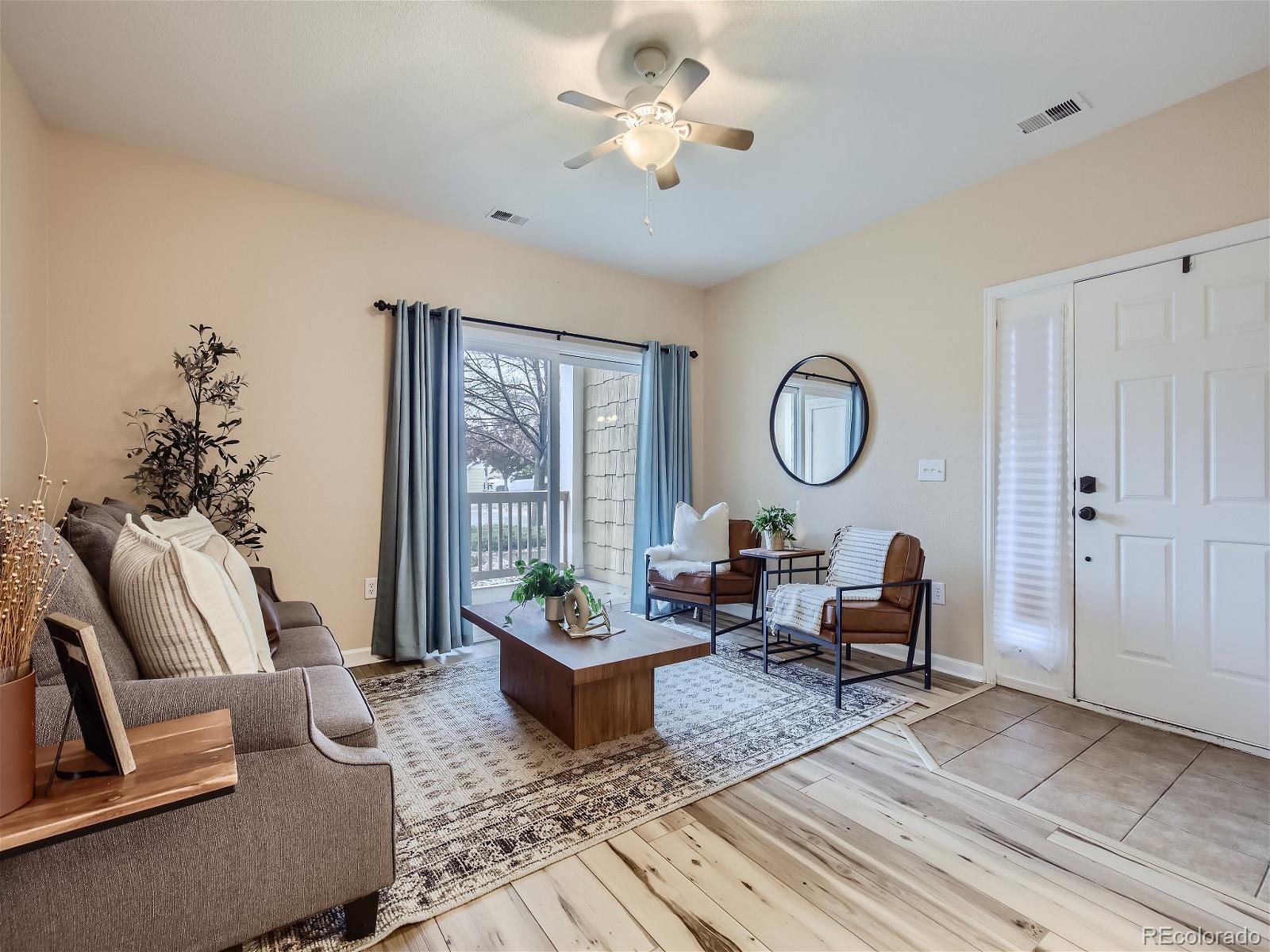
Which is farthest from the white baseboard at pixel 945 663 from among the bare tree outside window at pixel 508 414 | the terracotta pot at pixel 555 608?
the bare tree outside window at pixel 508 414

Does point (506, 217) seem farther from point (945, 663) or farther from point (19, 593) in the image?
point (945, 663)

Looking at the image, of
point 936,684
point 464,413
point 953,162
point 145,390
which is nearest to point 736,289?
point 953,162

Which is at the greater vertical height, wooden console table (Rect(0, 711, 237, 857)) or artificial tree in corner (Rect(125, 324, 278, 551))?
artificial tree in corner (Rect(125, 324, 278, 551))

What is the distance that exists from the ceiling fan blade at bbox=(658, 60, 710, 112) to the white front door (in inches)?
86.8

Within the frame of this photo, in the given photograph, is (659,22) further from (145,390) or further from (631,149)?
(145,390)

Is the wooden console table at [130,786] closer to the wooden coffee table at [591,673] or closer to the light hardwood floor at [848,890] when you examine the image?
the light hardwood floor at [848,890]

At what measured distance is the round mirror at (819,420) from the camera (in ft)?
13.1

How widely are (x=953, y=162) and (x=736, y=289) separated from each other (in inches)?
77.3

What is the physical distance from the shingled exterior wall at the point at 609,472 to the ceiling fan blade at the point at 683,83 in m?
2.95

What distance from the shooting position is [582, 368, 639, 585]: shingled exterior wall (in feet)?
17.8

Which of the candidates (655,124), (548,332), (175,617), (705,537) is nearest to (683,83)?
(655,124)

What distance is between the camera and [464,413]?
397 centimetres

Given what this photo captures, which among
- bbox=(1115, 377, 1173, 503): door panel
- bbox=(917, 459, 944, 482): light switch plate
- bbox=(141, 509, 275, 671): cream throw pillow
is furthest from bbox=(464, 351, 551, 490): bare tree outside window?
bbox=(1115, 377, 1173, 503): door panel

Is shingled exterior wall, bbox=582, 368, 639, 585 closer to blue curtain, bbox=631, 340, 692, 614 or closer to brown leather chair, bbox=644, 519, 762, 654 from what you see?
blue curtain, bbox=631, 340, 692, 614
